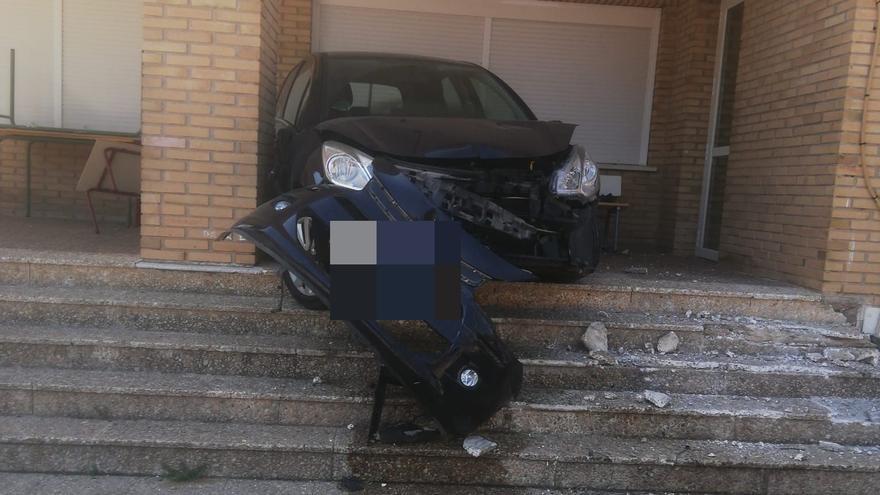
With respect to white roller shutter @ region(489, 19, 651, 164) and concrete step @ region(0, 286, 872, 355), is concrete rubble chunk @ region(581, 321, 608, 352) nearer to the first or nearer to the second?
concrete step @ region(0, 286, 872, 355)

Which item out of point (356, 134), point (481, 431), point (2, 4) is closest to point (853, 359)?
point (481, 431)

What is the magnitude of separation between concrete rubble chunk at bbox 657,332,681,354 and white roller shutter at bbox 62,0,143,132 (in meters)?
5.93

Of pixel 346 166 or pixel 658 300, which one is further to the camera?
pixel 658 300

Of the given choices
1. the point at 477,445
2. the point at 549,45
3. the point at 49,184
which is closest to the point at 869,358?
the point at 477,445

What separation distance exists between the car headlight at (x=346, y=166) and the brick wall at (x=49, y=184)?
14.5 feet

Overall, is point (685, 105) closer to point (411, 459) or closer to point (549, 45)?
point (549, 45)

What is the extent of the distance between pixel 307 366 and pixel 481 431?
41.0 inches

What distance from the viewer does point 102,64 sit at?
689cm

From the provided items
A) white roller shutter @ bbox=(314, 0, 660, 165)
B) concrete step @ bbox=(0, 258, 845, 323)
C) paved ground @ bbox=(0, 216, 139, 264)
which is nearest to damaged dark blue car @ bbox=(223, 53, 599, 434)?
concrete step @ bbox=(0, 258, 845, 323)

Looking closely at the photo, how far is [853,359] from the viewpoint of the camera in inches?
159

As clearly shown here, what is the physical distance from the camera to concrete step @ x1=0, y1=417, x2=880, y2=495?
10.1 feet

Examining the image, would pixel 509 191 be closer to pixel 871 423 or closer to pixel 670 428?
pixel 670 428

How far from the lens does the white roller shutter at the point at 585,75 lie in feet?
24.2

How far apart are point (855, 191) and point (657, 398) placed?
2.21 metres
